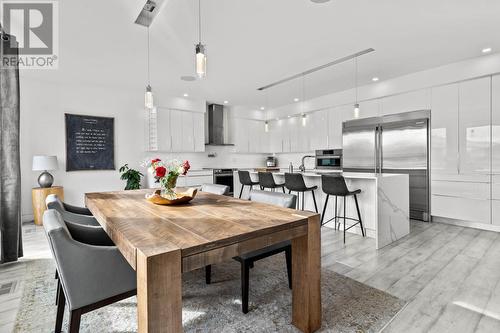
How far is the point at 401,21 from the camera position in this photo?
9.07 ft

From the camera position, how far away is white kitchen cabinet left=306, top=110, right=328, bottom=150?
5.99 meters

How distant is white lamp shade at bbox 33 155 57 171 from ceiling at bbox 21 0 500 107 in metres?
1.38

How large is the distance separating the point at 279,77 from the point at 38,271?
14.0 feet

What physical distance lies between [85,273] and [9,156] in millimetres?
2381

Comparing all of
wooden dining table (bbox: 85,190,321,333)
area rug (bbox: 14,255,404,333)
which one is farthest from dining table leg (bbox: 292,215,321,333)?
area rug (bbox: 14,255,404,333)

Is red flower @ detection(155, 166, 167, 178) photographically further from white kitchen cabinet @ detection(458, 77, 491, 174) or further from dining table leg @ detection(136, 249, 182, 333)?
white kitchen cabinet @ detection(458, 77, 491, 174)

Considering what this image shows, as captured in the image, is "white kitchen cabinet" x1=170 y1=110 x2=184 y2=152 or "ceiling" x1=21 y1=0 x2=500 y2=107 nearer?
"ceiling" x1=21 y1=0 x2=500 y2=107

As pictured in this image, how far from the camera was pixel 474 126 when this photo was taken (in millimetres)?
3838

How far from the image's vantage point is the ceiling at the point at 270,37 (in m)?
2.50

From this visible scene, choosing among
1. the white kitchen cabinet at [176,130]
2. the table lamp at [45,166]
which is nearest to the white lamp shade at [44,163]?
the table lamp at [45,166]

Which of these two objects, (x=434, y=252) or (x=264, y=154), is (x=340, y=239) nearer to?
(x=434, y=252)

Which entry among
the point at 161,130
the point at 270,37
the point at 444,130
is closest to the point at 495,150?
the point at 444,130

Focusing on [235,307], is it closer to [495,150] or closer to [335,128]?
[495,150]

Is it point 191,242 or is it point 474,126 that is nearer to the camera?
point 191,242
